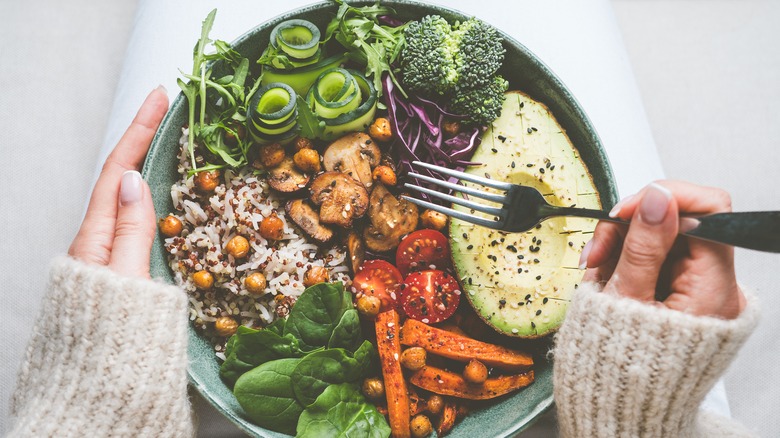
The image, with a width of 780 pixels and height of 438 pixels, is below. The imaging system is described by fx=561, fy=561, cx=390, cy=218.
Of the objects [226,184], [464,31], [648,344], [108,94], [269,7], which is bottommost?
[648,344]

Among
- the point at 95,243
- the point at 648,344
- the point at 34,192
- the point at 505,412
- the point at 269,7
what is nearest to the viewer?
the point at 648,344

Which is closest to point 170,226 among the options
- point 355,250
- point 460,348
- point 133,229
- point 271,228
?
point 133,229

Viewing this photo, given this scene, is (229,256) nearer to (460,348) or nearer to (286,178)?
(286,178)

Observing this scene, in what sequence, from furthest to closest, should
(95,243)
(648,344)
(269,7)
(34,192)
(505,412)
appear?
1. (34,192)
2. (269,7)
3. (505,412)
4. (95,243)
5. (648,344)

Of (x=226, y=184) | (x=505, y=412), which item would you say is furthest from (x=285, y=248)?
(x=505, y=412)

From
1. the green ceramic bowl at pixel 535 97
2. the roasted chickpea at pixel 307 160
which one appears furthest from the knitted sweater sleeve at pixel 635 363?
the roasted chickpea at pixel 307 160

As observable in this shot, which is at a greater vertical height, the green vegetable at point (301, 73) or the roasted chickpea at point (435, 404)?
the green vegetable at point (301, 73)

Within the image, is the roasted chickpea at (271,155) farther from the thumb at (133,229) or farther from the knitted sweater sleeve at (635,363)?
the knitted sweater sleeve at (635,363)

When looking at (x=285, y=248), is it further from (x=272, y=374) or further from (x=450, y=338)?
(x=450, y=338)
